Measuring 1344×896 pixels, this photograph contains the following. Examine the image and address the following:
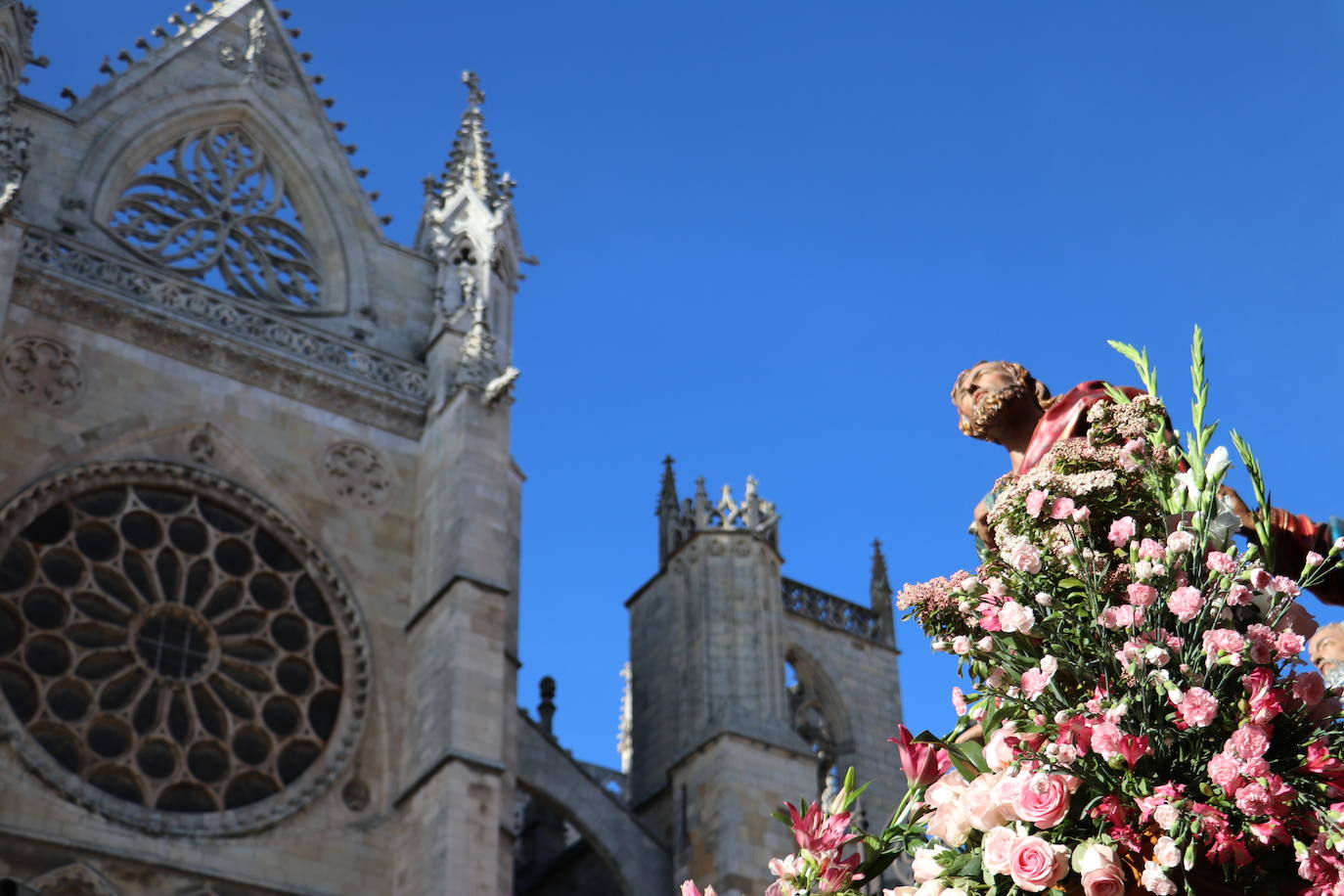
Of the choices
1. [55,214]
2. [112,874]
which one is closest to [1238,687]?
[112,874]

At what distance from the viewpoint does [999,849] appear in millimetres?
2771

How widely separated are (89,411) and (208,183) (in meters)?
3.62

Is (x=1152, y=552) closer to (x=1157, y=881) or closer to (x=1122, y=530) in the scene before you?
(x=1122, y=530)

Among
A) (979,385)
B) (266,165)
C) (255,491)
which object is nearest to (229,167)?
(266,165)

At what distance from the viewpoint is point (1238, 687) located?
2.88 m

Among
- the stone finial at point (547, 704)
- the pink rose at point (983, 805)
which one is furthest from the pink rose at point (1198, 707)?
the stone finial at point (547, 704)

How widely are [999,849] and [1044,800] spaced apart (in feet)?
0.34

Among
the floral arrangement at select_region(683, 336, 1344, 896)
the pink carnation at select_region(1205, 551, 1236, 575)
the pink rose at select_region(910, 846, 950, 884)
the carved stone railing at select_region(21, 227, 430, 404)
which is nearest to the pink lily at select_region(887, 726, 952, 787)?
the floral arrangement at select_region(683, 336, 1344, 896)

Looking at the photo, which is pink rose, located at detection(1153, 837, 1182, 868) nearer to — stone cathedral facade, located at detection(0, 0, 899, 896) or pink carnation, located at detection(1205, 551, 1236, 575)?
pink carnation, located at detection(1205, 551, 1236, 575)

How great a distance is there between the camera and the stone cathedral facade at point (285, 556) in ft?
47.7

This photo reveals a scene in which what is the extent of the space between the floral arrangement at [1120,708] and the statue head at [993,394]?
33 centimetres

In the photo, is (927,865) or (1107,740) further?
(927,865)

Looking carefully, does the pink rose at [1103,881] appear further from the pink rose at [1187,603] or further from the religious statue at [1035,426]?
the religious statue at [1035,426]

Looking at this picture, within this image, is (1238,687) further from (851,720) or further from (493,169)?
(851,720)
